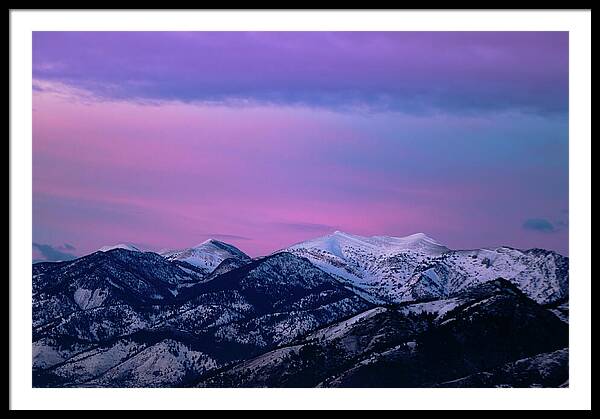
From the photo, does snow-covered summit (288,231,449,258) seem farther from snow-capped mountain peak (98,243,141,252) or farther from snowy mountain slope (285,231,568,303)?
snow-capped mountain peak (98,243,141,252)

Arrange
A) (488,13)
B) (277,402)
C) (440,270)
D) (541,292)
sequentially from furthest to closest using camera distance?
(440,270) → (541,292) → (277,402) → (488,13)

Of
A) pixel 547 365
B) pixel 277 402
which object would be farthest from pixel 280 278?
pixel 277 402

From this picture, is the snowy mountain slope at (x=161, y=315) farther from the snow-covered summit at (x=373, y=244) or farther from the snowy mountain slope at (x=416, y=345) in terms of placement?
the snowy mountain slope at (x=416, y=345)

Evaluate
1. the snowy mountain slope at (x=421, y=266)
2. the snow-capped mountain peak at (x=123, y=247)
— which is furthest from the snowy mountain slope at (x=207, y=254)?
the snowy mountain slope at (x=421, y=266)

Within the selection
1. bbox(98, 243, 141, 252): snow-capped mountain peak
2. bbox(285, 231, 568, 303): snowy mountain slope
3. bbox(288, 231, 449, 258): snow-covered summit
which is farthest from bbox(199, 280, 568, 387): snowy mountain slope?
bbox(98, 243, 141, 252): snow-capped mountain peak

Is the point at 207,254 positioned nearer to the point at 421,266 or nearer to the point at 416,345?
the point at 421,266
